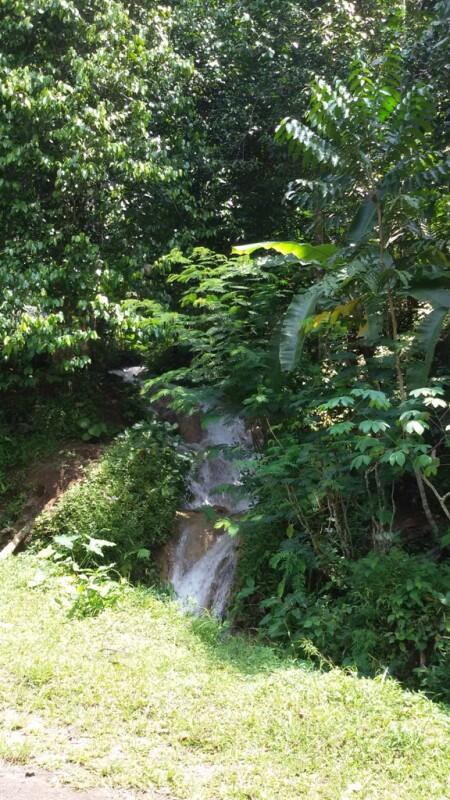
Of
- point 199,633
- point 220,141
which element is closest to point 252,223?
point 220,141

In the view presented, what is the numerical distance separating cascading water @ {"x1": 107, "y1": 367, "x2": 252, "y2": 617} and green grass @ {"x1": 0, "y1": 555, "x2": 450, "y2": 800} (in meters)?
1.67

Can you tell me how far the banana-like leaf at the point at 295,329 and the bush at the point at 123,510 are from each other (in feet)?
8.35

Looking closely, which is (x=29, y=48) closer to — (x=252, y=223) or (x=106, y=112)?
(x=106, y=112)

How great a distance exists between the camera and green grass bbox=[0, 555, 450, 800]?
3242mm

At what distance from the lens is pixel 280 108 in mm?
8969

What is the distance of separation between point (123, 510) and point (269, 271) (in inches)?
133

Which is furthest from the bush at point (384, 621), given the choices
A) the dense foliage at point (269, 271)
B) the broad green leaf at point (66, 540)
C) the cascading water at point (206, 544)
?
the broad green leaf at point (66, 540)

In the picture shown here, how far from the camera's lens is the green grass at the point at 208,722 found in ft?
10.6

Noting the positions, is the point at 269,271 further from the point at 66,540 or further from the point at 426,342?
the point at 66,540

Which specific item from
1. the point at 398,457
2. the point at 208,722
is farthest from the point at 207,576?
the point at 398,457

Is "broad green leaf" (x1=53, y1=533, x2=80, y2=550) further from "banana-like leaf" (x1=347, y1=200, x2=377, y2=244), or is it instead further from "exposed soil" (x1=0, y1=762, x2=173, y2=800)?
"banana-like leaf" (x1=347, y1=200, x2=377, y2=244)

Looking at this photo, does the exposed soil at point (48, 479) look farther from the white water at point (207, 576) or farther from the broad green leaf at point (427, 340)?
the broad green leaf at point (427, 340)

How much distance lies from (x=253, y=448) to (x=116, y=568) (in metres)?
2.02

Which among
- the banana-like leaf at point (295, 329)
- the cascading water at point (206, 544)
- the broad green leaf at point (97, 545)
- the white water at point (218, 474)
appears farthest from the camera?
the white water at point (218, 474)
